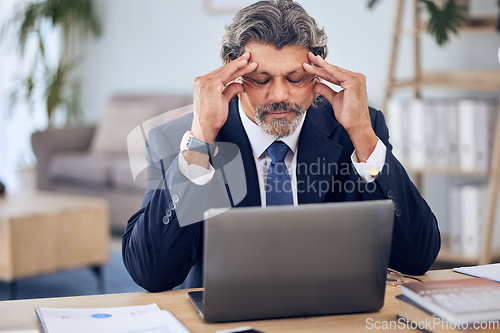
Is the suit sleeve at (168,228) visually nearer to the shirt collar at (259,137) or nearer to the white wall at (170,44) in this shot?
the shirt collar at (259,137)

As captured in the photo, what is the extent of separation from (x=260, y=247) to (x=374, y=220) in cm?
18

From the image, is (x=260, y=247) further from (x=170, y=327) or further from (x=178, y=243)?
(x=178, y=243)

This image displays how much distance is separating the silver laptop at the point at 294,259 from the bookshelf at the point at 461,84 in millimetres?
2070

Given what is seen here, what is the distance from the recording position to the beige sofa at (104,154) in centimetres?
425

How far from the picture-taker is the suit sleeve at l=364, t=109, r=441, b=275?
4.39 feet

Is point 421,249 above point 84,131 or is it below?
below

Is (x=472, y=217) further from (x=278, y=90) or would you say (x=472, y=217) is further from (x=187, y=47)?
(x=187, y=47)

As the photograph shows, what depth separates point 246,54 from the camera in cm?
143

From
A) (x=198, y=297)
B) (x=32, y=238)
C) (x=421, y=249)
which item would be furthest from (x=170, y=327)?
(x=32, y=238)

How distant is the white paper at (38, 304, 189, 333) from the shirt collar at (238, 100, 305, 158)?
1.73 feet

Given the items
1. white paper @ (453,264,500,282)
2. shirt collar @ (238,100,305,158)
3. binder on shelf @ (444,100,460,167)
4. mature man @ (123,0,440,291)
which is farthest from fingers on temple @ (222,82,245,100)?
binder on shelf @ (444,100,460,167)

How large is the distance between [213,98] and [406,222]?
1.60ft

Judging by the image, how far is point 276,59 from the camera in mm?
1440

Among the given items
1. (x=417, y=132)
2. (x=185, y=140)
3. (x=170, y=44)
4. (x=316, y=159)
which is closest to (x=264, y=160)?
(x=316, y=159)
